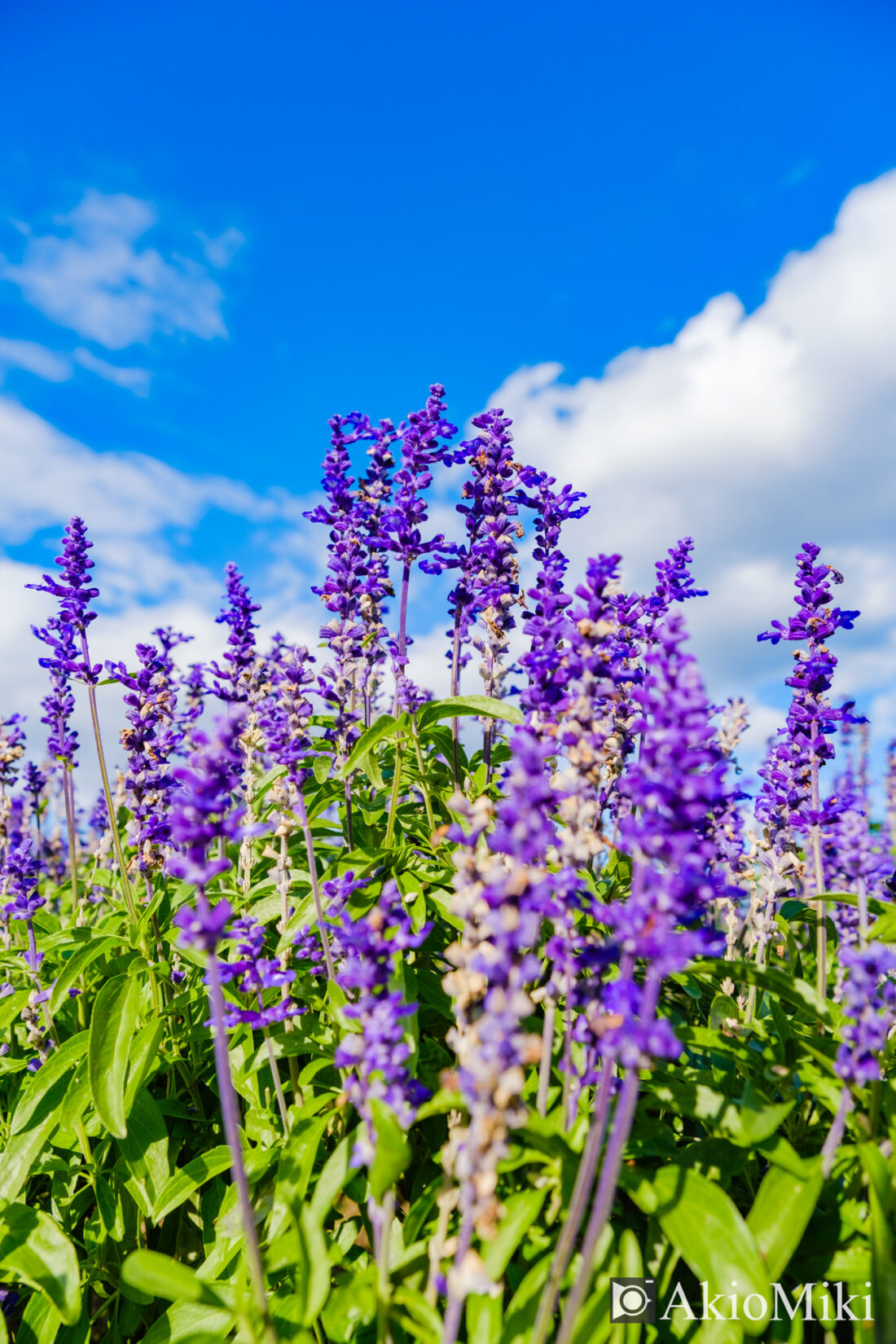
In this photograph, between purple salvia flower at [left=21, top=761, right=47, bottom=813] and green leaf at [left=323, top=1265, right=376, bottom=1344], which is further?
purple salvia flower at [left=21, top=761, right=47, bottom=813]

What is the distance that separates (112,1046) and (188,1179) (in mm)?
721

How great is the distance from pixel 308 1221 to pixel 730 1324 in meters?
1.45

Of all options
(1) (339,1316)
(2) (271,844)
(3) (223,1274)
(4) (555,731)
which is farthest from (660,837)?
(2) (271,844)

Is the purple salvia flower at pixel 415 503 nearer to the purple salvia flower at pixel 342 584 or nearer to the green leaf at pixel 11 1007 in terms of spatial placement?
the purple salvia flower at pixel 342 584

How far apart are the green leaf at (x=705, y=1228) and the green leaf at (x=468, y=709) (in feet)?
6.10

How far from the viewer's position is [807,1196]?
8.91 feet

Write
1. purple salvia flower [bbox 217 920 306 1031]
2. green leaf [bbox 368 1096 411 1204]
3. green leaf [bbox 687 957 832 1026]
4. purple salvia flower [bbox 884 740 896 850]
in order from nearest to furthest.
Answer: green leaf [bbox 368 1096 411 1204] → green leaf [bbox 687 957 832 1026] → purple salvia flower [bbox 217 920 306 1031] → purple salvia flower [bbox 884 740 896 850]

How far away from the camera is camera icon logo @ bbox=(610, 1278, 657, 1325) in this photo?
8.77 feet

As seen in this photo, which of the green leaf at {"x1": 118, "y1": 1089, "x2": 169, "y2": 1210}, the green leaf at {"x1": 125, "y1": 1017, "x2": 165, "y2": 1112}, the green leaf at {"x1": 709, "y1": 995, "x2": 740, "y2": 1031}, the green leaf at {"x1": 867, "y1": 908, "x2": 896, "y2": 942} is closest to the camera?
the green leaf at {"x1": 867, "y1": 908, "x2": 896, "y2": 942}

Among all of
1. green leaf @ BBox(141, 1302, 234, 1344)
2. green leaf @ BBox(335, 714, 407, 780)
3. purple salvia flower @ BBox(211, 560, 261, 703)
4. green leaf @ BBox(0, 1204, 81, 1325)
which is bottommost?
green leaf @ BBox(141, 1302, 234, 1344)

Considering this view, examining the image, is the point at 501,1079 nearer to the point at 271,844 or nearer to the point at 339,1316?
the point at 339,1316

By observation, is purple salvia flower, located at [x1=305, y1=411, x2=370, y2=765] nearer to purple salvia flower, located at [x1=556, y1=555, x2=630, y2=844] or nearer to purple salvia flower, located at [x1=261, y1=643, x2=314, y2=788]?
purple salvia flower, located at [x1=261, y1=643, x2=314, y2=788]

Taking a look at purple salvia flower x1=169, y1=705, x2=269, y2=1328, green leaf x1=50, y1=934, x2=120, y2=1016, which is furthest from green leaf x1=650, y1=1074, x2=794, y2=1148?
green leaf x1=50, y1=934, x2=120, y2=1016

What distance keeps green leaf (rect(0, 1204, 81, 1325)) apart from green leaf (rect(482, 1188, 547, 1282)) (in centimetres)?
183
